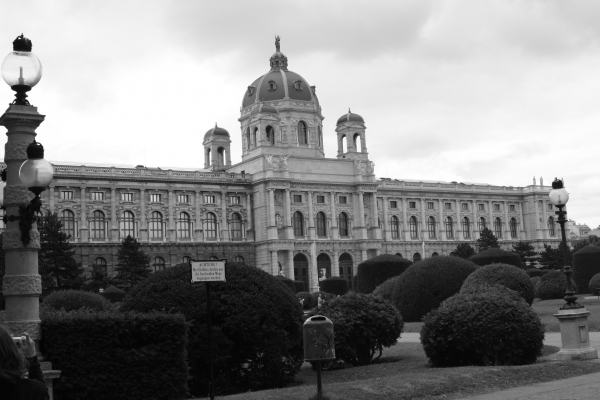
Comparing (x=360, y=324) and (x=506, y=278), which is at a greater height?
(x=506, y=278)

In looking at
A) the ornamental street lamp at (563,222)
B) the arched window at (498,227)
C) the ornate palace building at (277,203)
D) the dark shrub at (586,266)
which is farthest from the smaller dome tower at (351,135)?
the ornamental street lamp at (563,222)

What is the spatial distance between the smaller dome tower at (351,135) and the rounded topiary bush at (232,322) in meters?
→ 77.6

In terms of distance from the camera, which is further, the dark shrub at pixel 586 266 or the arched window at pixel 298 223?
the arched window at pixel 298 223

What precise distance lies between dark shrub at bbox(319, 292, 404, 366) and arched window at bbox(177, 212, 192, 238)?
2511 inches

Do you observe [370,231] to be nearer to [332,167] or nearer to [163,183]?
[332,167]

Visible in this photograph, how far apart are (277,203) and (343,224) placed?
9.70 m

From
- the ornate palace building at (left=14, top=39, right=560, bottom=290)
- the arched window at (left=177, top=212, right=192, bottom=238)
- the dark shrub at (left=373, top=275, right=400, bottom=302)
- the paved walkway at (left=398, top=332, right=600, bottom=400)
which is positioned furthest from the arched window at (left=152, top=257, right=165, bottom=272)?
the paved walkway at (left=398, top=332, right=600, bottom=400)

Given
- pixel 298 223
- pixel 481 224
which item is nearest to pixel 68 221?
pixel 298 223

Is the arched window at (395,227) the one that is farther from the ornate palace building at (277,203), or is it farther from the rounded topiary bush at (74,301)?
the rounded topiary bush at (74,301)

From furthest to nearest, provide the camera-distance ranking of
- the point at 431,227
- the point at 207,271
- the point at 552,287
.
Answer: the point at 431,227
the point at 552,287
the point at 207,271

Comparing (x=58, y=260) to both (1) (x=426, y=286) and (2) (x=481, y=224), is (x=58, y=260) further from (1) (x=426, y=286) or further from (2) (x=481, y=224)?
(2) (x=481, y=224)

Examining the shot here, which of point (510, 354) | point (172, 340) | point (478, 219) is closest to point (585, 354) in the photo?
point (510, 354)

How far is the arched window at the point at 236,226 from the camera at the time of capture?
279 feet

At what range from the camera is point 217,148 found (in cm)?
9619
